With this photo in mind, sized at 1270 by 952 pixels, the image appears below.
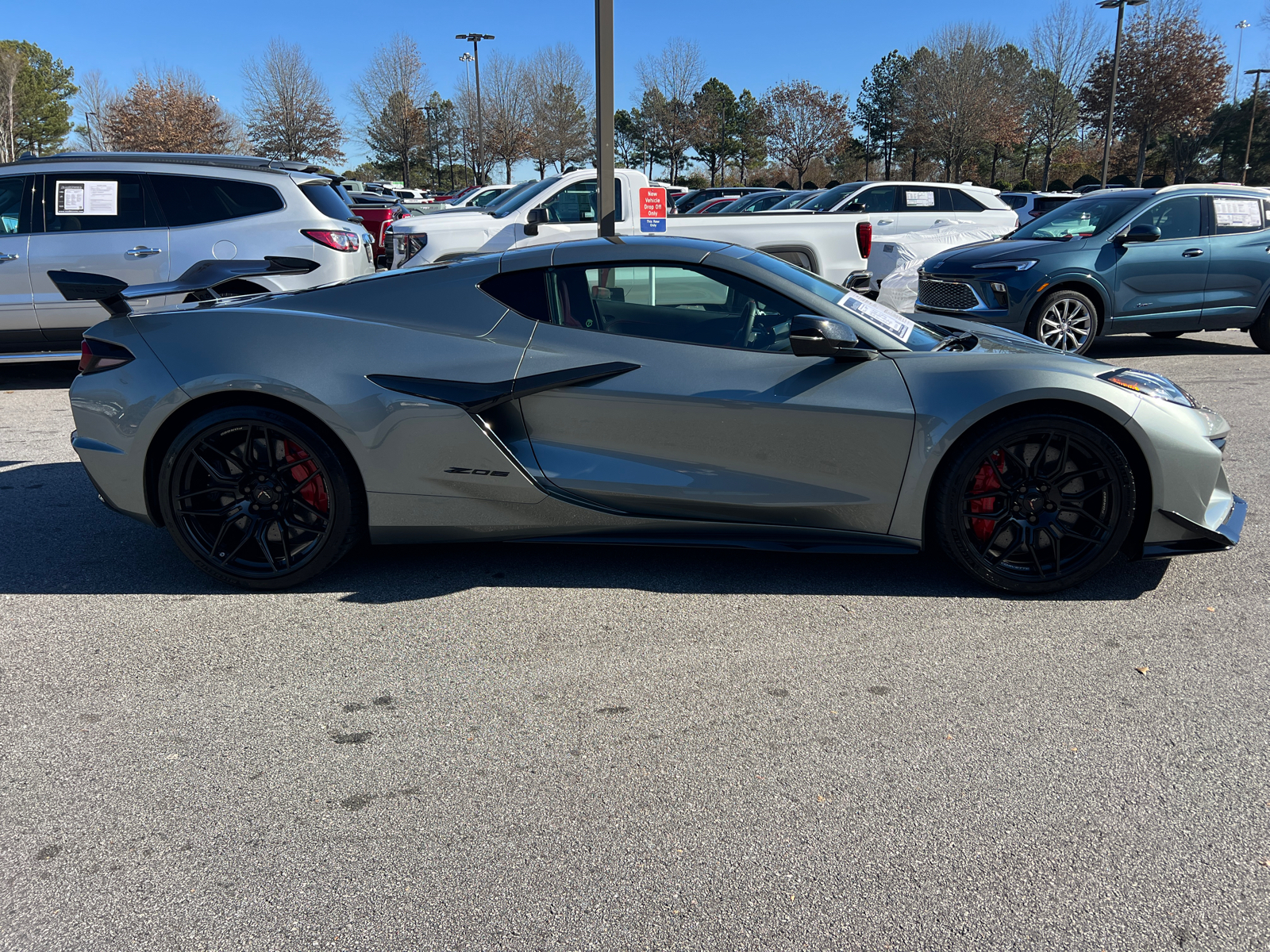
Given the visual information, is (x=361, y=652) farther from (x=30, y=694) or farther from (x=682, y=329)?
(x=682, y=329)

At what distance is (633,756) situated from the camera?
2.76 m

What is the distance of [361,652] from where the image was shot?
3.42 m

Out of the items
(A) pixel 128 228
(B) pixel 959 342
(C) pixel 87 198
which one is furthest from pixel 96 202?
(B) pixel 959 342

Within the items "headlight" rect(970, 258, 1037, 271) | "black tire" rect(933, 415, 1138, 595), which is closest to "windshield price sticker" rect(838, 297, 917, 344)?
"black tire" rect(933, 415, 1138, 595)

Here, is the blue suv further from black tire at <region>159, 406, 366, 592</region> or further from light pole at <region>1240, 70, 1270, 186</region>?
light pole at <region>1240, 70, 1270, 186</region>

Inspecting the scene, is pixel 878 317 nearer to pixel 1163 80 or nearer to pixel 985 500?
pixel 985 500

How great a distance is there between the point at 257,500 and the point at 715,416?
1.87 meters

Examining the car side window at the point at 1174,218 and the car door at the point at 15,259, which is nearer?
the car door at the point at 15,259

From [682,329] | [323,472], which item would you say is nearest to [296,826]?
[323,472]

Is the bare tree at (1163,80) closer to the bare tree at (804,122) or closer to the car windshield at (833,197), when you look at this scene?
the bare tree at (804,122)

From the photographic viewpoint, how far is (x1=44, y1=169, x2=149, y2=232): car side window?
27.2ft

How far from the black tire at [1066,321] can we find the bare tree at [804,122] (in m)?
44.4

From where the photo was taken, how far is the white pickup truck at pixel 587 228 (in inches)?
424

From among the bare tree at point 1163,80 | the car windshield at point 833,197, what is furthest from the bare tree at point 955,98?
the car windshield at point 833,197
